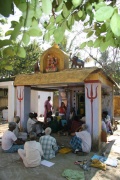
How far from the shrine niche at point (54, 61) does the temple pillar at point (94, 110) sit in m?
1.44

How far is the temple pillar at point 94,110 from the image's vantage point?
6.57 metres

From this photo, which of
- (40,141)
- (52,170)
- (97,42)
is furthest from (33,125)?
(97,42)

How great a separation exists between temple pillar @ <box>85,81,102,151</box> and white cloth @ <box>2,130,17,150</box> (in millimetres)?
2578

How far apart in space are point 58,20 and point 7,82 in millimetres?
11286

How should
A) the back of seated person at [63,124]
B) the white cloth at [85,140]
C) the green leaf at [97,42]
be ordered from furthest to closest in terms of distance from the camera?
the back of seated person at [63,124], the white cloth at [85,140], the green leaf at [97,42]

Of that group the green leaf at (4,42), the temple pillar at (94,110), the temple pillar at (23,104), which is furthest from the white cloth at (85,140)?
the green leaf at (4,42)

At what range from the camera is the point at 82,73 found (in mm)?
6516

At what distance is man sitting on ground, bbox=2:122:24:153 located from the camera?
19.4 ft

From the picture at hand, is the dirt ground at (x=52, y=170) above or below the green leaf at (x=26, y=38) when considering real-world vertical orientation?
below

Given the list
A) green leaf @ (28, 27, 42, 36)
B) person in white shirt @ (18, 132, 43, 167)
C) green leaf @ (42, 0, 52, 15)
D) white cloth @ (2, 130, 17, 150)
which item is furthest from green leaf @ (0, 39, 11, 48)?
white cloth @ (2, 130, 17, 150)

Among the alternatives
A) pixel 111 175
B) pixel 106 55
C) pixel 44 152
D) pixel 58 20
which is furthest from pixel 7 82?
pixel 106 55

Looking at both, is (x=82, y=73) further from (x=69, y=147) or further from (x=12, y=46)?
(x=12, y=46)

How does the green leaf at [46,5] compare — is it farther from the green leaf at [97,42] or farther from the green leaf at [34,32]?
the green leaf at [97,42]

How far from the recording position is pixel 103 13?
1.11 metres
